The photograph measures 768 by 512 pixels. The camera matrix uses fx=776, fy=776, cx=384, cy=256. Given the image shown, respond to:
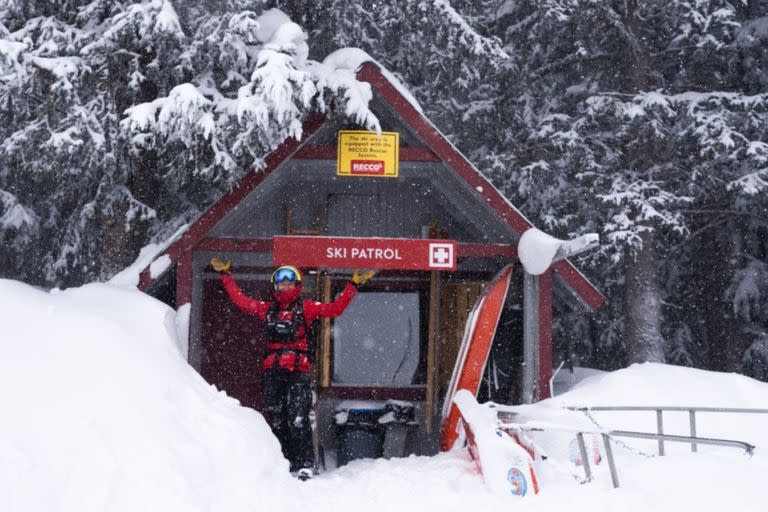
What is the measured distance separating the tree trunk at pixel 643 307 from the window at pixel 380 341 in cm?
521

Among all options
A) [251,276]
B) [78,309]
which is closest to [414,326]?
[251,276]

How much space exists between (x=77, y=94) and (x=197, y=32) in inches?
63.3

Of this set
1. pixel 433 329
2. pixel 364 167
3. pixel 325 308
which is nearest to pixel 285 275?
pixel 325 308

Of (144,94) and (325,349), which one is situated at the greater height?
(144,94)

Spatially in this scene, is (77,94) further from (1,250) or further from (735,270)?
(735,270)

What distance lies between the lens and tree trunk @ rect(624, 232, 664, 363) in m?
14.3

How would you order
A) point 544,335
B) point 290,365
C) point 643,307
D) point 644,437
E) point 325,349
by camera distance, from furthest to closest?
1. point 643,307
2. point 325,349
3. point 544,335
4. point 290,365
5. point 644,437

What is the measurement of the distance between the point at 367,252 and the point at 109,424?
4.26 m

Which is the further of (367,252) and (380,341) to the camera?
(380,341)

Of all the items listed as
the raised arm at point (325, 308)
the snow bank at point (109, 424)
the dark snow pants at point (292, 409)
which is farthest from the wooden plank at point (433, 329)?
the snow bank at point (109, 424)

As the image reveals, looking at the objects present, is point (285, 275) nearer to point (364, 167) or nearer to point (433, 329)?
point (364, 167)

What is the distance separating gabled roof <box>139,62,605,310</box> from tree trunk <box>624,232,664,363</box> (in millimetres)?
5934

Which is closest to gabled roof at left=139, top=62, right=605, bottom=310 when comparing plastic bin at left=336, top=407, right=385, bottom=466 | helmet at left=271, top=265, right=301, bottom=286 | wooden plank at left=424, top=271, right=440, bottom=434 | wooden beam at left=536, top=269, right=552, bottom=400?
wooden beam at left=536, top=269, right=552, bottom=400

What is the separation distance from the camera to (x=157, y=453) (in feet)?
15.4
